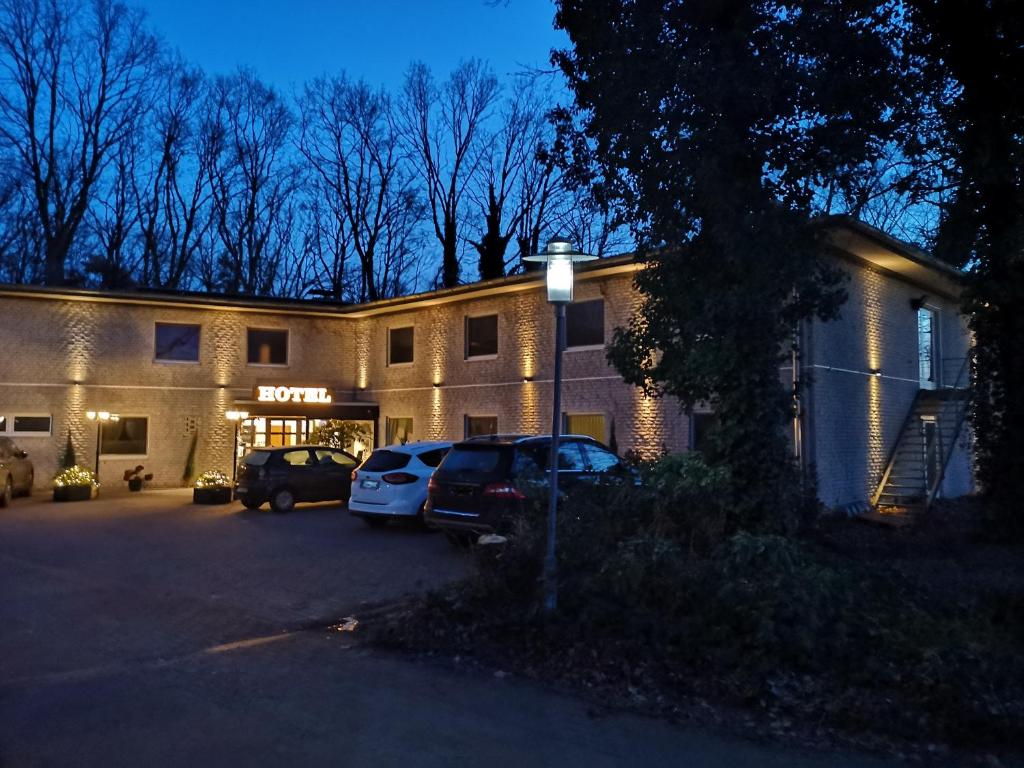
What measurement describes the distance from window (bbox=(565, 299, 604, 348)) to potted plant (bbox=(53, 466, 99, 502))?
1247 cm

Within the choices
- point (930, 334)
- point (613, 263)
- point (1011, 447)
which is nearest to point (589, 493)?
point (1011, 447)

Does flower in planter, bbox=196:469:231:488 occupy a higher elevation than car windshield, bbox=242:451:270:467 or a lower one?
lower

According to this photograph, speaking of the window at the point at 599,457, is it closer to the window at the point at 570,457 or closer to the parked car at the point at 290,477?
the window at the point at 570,457

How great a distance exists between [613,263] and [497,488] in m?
8.10

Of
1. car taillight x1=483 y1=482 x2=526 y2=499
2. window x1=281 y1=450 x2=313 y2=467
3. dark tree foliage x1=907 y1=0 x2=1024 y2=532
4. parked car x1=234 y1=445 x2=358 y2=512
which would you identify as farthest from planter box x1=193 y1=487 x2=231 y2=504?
dark tree foliage x1=907 y1=0 x2=1024 y2=532

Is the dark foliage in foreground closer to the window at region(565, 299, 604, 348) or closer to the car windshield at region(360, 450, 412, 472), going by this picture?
the car windshield at region(360, 450, 412, 472)

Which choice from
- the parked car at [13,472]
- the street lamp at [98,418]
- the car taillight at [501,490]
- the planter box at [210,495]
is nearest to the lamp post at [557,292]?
the car taillight at [501,490]

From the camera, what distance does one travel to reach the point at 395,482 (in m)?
14.9

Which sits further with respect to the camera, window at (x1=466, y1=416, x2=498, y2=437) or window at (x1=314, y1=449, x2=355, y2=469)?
window at (x1=466, y1=416, x2=498, y2=437)

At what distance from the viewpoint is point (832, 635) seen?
6324 millimetres

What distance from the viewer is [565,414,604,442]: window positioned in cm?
1990

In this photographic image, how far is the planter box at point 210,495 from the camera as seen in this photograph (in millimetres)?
20844

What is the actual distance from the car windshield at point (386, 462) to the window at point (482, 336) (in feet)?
25.0

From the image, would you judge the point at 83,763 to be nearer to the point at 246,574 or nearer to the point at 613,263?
the point at 246,574
